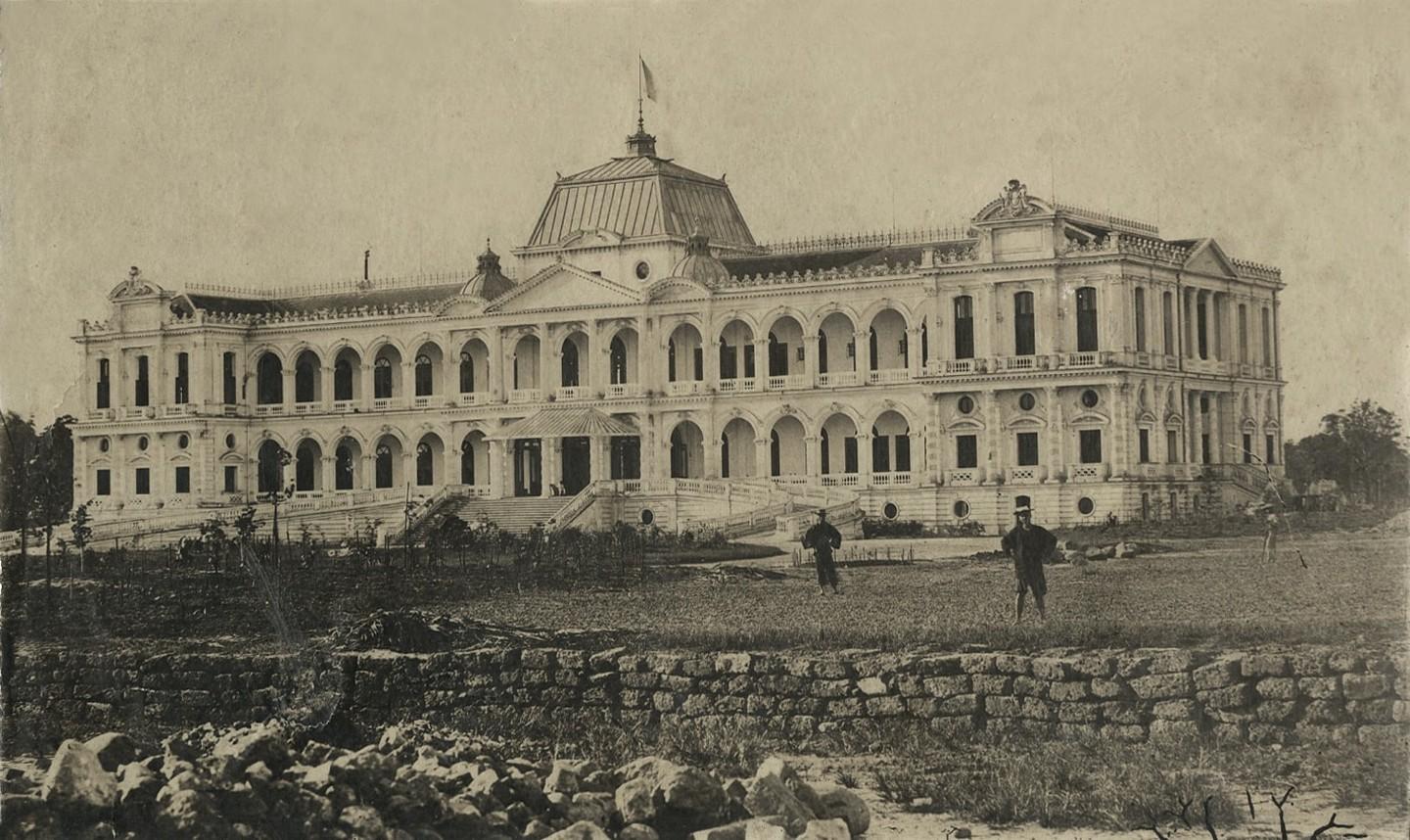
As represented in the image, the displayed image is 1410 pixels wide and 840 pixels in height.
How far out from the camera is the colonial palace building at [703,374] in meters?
27.4

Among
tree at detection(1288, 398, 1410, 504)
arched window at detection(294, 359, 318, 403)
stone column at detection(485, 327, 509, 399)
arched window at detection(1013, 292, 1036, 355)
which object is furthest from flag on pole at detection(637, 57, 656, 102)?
stone column at detection(485, 327, 509, 399)

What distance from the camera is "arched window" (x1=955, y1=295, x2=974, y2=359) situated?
31109 millimetres

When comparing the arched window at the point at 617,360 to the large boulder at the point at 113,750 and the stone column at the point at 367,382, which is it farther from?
the large boulder at the point at 113,750

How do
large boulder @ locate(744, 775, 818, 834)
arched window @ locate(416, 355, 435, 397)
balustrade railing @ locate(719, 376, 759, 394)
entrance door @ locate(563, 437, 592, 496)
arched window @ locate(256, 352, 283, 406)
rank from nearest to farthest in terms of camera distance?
large boulder @ locate(744, 775, 818, 834)
arched window @ locate(256, 352, 283, 406)
balustrade railing @ locate(719, 376, 759, 394)
entrance door @ locate(563, 437, 592, 496)
arched window @ locate(416, 355, 435, 397)

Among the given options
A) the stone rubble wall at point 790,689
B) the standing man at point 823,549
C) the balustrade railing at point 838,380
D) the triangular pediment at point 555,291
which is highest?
the triangular pediment at point 555,291

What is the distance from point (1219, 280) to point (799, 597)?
791 centimetres

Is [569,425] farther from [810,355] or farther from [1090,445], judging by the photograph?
[1090,445]

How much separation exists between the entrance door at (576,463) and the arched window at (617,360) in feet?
4.27

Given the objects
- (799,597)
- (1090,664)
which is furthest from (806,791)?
(799,597)

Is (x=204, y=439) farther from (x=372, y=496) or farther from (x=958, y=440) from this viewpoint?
(x=958, y=440)

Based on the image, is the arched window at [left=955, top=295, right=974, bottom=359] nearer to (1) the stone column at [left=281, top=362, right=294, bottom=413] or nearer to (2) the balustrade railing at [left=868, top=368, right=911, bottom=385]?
(2) the balustrade railing at [left=868, top=368, right=911, bottom=385]

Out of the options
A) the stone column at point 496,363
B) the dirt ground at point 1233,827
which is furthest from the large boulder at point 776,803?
the stone column at point 496,363

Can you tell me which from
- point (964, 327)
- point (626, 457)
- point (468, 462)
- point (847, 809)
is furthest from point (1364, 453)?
point (468, 462)

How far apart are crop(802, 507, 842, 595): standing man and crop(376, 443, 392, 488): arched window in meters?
12.2
